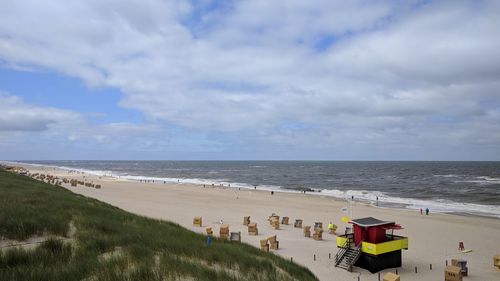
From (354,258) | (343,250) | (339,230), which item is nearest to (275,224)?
(339,230)

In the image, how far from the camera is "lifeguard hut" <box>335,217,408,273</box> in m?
15.6

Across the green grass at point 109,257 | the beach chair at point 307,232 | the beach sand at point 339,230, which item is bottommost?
the beach sand at point 339,230

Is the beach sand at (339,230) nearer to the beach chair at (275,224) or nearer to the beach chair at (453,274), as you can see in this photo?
the beach chair at (275,224)

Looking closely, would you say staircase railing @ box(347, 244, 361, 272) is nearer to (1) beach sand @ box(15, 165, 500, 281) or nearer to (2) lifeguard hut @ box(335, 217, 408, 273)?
(2) lifeguard hut @ box(335, 217, 408, 273)

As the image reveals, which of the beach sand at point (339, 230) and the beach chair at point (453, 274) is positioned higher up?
the beach chair at point (453, 274)

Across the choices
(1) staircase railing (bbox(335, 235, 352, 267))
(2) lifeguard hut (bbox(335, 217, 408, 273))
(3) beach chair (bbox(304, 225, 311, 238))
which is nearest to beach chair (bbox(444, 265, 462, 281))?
(2) lifeguard hut (bbox(335, 217, 408, 273))

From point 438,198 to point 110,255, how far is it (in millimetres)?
45096

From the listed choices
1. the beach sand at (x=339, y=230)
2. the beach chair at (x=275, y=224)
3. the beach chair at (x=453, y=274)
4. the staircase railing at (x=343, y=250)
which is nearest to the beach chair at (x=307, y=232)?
the beach sand at (x=339, y=230)

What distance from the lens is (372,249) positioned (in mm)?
15602

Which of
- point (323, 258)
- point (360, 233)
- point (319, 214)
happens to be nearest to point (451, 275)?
point (360, 233)

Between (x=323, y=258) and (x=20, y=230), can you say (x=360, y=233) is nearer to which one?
(x=323, y=258)

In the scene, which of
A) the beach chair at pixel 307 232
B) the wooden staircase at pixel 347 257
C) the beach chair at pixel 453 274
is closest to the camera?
the beach chair at pixel 453 274

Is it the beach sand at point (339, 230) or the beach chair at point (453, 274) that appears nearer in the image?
the beach chair at point (453, 274)

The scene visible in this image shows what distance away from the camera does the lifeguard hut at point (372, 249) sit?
51.3ft
